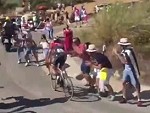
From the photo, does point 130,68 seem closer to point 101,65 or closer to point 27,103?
point 101,65

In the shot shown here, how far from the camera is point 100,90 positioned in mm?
13148

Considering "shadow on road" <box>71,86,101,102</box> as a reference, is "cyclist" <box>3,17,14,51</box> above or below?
above

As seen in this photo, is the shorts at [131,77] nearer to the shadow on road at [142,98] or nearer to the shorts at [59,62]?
the shadow on road at [142,98]

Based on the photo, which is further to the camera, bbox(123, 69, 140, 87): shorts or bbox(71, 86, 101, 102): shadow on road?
bbox(71, 86, 101, 102): shadow on road

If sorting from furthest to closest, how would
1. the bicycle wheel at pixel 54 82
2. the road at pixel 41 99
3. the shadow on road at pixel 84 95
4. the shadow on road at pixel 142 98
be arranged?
the bicycle wheel at pixel 54 82 → the shadow on road at pixel 84 95 → the shadow on road at pixel 142 98 → the road at pixel 41 99

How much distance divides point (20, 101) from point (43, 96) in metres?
0.76

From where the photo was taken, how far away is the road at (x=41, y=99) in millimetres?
12250

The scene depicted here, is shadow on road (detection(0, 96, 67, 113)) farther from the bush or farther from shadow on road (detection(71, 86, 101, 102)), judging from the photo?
the bush

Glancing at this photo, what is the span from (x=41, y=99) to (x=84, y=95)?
3.95 feet

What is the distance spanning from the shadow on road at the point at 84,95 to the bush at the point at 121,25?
3751mm

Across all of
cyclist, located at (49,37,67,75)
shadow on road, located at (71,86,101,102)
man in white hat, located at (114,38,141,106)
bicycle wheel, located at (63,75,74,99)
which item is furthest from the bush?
man in white hat, located at (114,38,141,106)

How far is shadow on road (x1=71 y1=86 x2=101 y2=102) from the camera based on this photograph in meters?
13.2

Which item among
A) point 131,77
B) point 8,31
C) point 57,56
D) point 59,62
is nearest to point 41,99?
point 59,62

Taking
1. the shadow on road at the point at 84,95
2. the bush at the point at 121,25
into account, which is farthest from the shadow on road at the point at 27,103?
the bush at the point at 121,25
